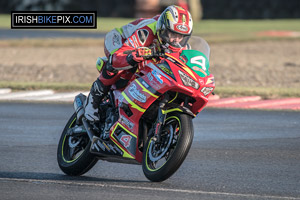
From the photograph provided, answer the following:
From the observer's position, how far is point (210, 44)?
87.4ft

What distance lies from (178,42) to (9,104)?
687 cm

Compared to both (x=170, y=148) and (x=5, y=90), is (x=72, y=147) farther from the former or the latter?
(x=5, y=90)

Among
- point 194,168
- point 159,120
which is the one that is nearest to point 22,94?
point 194,168

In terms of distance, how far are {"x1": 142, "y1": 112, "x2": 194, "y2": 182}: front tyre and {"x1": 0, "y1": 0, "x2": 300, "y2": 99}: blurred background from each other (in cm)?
800

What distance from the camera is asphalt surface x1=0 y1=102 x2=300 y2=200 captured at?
6195 millimetres

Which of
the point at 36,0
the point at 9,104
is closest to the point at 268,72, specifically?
the point at 9,104

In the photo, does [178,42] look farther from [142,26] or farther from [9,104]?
[9,104]

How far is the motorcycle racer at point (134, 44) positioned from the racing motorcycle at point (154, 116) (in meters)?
0.09

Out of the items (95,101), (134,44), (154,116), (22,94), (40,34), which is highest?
(134,44)

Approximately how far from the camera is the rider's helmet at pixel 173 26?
6.65m

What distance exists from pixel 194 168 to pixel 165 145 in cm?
108

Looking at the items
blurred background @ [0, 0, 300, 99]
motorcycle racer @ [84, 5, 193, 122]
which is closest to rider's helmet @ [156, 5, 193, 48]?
motorcycle racer @ [84, 5, 193, 122]

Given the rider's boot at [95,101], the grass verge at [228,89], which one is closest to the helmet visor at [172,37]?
the rider's boot at [95,101]

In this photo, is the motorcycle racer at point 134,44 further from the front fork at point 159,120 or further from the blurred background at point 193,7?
the blurred background at point 193,7
